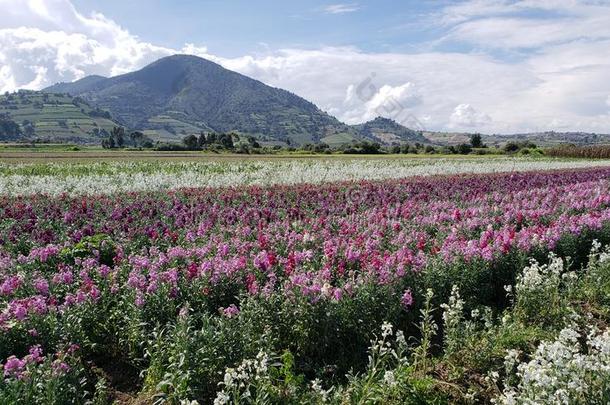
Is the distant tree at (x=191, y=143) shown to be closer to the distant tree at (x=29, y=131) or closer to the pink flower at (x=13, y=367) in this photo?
the pink flower at (x=13, y=367)

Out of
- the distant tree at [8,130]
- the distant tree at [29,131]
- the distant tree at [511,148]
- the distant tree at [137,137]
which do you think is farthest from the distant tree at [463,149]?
the distant tree at [29,131]

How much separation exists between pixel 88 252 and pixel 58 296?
3.01 m

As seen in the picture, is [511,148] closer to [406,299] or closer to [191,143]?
[191,143]

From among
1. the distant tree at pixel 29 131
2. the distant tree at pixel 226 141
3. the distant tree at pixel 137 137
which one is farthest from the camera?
the distant tree at pixel 29 131

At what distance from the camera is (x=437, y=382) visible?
16.3 ft

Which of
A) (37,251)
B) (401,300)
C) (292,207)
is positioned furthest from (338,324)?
(292,207)

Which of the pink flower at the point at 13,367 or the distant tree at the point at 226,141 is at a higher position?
the distant tree at the point at 226,141

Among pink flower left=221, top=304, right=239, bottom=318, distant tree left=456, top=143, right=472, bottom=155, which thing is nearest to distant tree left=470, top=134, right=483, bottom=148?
distant tree left=456, top=143, right=472, bottom=155

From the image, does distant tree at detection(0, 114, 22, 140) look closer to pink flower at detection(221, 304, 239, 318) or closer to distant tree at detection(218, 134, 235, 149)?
distant tree at detection(218, 134, 235, 149)

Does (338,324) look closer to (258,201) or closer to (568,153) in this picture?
(258,201)

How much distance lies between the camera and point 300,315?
5.80 metres

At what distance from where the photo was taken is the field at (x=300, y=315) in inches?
171

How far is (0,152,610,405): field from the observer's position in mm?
4340

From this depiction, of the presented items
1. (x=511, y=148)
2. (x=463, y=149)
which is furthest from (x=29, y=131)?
(x=511, y=148)
